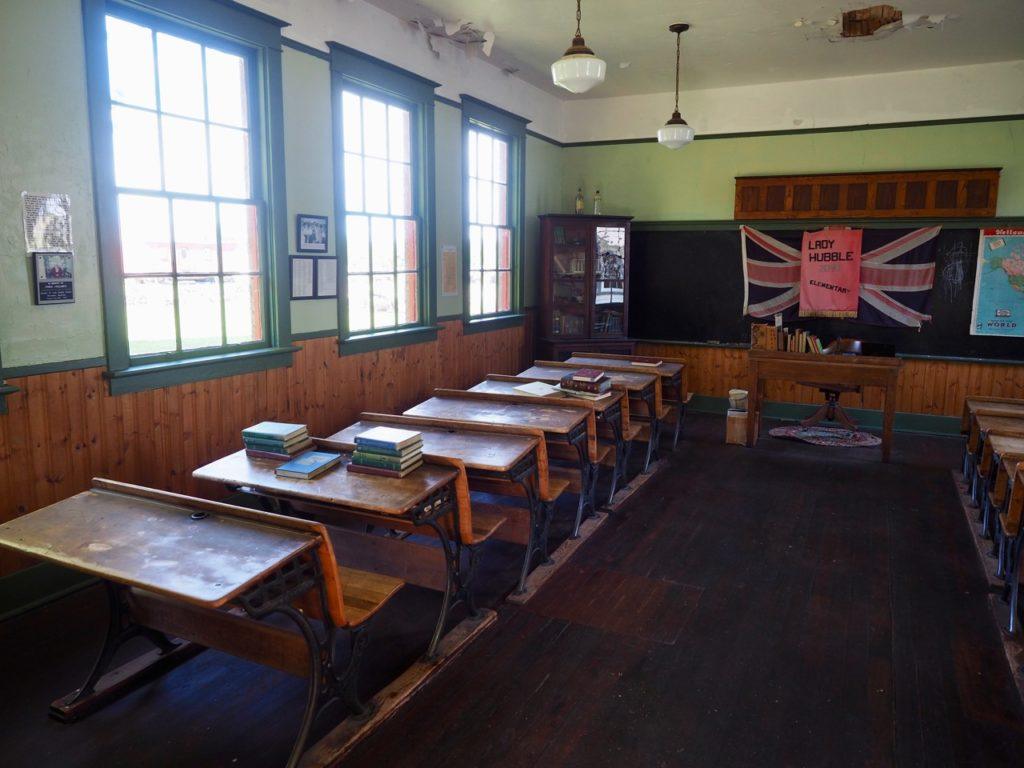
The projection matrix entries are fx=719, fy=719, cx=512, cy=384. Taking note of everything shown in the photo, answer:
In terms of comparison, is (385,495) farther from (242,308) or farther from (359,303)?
(359,303)

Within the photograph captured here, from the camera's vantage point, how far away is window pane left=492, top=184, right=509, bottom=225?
6918mm

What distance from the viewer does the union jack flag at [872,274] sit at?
6664 millimetres

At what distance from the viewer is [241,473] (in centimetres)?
279

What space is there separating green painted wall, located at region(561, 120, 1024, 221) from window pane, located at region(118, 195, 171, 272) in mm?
5252

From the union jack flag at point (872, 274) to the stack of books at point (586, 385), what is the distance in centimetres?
347

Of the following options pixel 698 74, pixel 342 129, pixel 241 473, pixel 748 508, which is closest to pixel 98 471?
pixel 241 473

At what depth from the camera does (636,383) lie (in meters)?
4.78

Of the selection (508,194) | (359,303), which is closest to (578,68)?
(359,303)

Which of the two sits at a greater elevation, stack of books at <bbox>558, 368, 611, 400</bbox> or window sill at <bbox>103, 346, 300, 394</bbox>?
window sill at <bbox>103, 346, 300, 394</bbox>

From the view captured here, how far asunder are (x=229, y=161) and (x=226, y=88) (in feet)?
1.29

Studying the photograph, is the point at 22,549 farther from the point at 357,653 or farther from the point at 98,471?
the point at 98,471

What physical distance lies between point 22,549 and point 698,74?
21.5 ft

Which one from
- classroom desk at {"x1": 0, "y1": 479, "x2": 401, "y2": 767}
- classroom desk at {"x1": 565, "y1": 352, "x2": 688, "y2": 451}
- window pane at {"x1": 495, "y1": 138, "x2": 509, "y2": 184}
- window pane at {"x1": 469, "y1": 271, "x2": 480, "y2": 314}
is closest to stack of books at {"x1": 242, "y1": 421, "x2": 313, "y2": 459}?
classroom desk at {"x1": 0, "y1": 479, "x2": 401, "y2": 767}

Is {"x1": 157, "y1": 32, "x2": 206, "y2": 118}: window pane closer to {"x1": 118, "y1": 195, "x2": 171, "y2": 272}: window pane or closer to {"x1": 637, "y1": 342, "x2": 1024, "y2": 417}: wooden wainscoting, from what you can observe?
{"x1": 118, "y1": 195, "x2": 171, "y2": 272}: window pane
